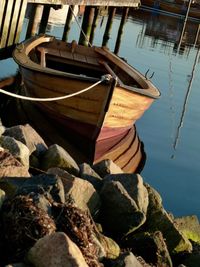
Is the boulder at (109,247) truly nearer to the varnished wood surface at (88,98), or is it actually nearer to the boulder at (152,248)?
the boulder at (152,248)

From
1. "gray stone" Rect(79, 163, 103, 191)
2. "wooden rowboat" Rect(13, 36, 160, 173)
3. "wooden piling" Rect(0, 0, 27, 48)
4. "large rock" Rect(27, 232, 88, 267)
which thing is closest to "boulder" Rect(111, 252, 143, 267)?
"large rock" Rect(27, 232, 88, 267)

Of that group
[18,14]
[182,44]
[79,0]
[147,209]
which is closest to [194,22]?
[182,44]

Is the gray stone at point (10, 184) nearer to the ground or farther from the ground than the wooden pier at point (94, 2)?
nearer to the ground

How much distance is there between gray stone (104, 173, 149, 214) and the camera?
7.03 meters

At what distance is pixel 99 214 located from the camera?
22.1 feet

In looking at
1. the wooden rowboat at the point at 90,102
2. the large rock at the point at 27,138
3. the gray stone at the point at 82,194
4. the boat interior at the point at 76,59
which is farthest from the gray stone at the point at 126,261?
the boat interior at the point at 76,59

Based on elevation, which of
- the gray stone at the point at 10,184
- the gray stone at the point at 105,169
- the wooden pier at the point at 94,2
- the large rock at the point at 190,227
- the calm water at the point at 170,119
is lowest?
the calm water at the point at 170,119

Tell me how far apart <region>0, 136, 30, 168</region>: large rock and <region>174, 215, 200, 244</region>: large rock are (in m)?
2.57

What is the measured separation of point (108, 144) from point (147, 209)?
5.62m

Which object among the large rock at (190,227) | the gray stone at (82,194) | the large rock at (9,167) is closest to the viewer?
the large rock at (9,167)

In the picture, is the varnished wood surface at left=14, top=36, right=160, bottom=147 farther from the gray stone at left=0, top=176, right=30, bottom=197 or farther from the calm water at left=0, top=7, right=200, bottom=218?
the gray stone at left=0, top=176, right=30, bottom=197

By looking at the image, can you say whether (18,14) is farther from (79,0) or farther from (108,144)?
(79,0)

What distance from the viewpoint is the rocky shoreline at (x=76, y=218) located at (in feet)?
15.5

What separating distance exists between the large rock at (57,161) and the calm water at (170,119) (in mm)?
3518
